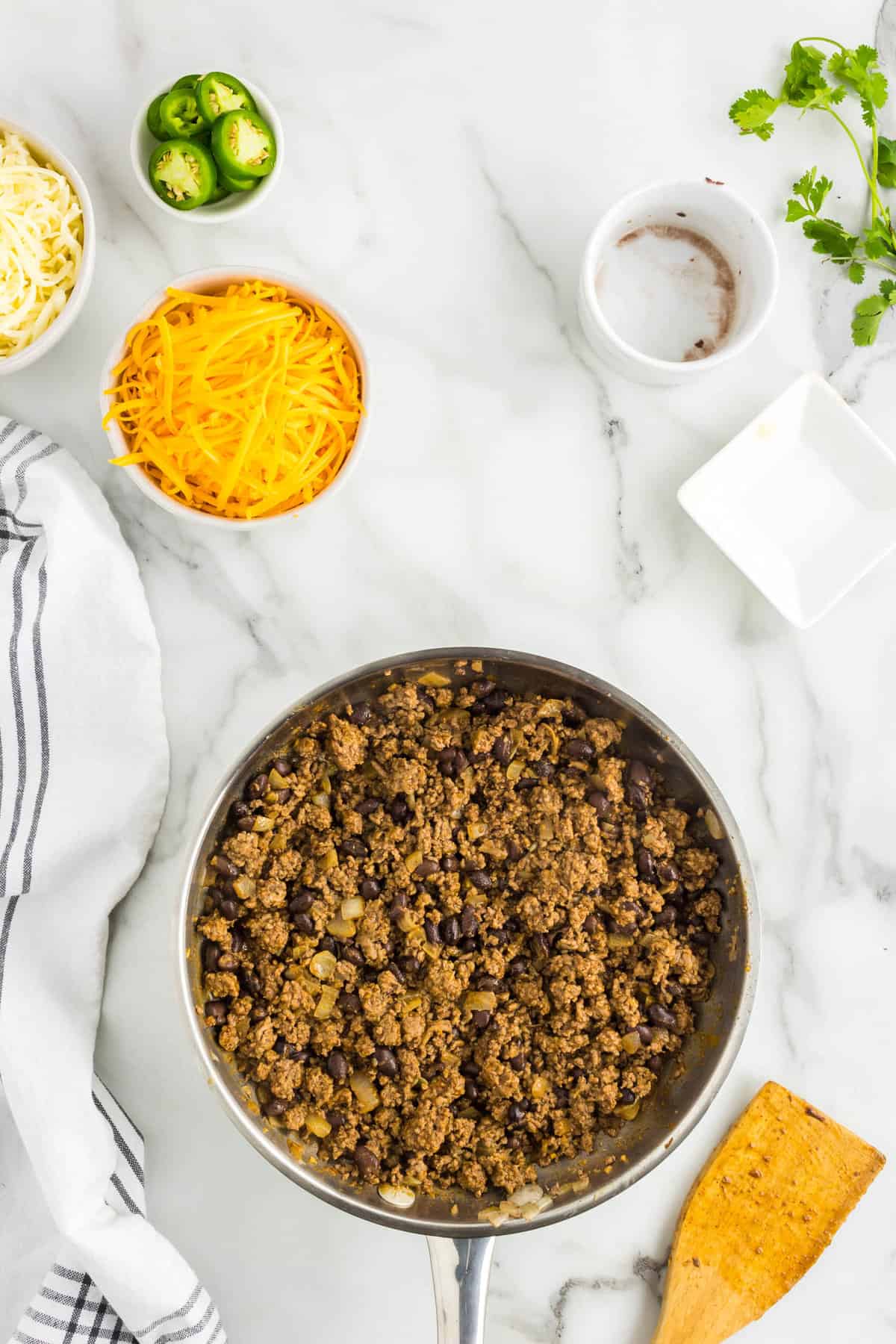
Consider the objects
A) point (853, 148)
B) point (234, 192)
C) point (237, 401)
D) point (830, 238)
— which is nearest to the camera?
point (237, 401)

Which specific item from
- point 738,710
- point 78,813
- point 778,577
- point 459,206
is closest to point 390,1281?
point 78,813

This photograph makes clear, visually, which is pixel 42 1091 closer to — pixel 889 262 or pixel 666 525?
pixel 666 525

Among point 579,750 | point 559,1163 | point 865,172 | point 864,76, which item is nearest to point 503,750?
point 579,750

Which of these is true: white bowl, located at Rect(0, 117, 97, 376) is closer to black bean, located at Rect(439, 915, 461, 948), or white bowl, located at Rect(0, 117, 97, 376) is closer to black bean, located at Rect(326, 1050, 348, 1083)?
black bean, located at Rect(439, 915, 461, 948)

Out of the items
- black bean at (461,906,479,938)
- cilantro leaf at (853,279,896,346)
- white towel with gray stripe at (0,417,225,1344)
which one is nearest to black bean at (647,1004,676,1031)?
black bean at (461,906,479,938)

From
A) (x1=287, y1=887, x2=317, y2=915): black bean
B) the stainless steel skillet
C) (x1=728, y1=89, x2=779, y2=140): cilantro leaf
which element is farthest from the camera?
(x1=728, y1=89, x2=779, y2=140): cilantro leaf

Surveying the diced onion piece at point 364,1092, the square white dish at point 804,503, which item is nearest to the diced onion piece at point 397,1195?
the diced onion piece at point 364,1092

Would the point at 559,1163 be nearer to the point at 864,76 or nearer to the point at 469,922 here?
the point at 469,922

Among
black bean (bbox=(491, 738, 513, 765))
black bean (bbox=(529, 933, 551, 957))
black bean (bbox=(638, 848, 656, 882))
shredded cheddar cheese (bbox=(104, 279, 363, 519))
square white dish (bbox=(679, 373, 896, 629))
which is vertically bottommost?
black bean (bbox=(529, 933, 551, 957))
